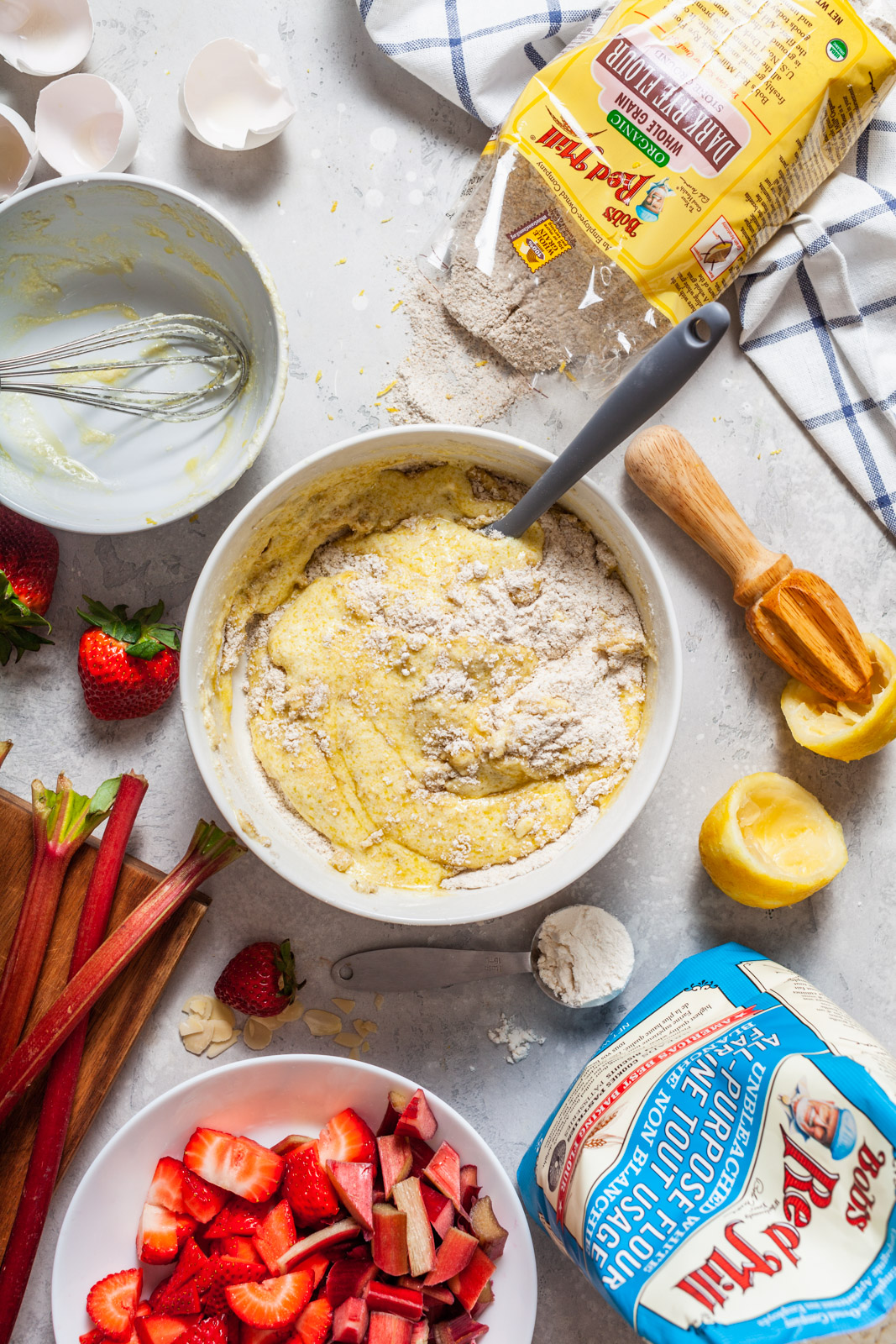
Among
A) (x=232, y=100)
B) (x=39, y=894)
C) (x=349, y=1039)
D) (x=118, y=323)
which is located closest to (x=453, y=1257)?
(x=349, y=1039)

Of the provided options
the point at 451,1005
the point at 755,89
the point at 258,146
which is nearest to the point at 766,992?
the point at 451,1005

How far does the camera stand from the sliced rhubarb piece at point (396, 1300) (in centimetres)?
174

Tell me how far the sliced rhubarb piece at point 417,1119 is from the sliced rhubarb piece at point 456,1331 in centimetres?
35

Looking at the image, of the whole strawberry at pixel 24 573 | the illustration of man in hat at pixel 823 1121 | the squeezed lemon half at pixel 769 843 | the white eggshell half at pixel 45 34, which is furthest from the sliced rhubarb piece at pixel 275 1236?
the white eggshell half at pixel 45 34

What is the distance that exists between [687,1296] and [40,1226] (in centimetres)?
131

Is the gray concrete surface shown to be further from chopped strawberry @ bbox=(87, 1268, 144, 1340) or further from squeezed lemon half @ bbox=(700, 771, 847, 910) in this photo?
chopped strawberry @ bbox=(87, 1268, 144, 1340)

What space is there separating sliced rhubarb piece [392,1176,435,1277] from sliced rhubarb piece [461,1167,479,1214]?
0.08m

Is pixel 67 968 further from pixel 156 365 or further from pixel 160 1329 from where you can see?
pixel 156 365

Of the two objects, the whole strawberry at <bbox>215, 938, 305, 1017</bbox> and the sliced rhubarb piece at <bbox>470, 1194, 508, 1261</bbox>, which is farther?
the whole strawberry at <bbox>215, 938, 305, 1017</bbox>

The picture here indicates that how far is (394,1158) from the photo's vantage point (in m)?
1.82

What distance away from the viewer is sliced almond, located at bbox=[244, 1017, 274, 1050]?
199 centimetres

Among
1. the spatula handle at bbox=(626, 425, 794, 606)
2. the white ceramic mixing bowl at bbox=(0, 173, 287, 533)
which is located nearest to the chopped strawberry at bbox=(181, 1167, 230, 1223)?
the white ceramic mixing bowl at bbox=(0, 173, 287, 533)

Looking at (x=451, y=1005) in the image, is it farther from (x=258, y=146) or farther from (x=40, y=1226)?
(x=258, y=146)

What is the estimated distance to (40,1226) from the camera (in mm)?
1856
